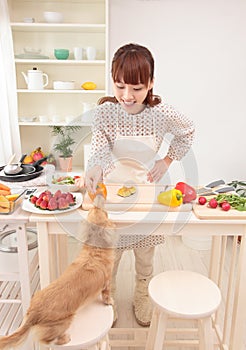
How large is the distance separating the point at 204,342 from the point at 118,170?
0.82 meters

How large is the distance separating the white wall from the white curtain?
2.59 ft

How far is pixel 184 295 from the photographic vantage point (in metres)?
1.34

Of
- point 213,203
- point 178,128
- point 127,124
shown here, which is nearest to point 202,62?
point 178,128

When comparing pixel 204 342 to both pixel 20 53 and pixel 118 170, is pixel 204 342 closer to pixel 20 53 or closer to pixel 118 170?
pixel 118 170

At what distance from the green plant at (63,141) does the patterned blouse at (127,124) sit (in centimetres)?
129

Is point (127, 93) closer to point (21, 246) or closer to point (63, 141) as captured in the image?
point (21, 246)

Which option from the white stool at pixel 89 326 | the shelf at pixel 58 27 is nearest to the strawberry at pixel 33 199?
the white stool at pixel 89 326

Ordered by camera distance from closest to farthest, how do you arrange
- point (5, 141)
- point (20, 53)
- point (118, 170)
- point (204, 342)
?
point (204, 342), point (118, 170), point (5, 141), point (20, 53)

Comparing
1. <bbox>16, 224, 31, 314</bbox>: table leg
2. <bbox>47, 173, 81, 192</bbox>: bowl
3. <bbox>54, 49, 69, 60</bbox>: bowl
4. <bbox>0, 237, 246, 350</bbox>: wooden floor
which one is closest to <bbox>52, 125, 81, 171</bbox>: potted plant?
<bbox>54, 49, 69, 60</bbox>: bowl

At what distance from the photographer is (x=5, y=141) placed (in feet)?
8.55

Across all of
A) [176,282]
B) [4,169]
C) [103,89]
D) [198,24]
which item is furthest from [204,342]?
[198,24]

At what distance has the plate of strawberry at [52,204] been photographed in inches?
53.9

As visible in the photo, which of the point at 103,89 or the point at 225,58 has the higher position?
the point at 225,58

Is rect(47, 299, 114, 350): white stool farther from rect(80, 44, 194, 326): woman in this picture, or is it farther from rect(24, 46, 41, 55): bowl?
rect(24, 46, 41, 55): bowl
